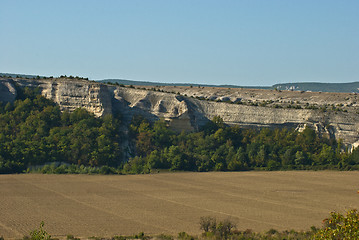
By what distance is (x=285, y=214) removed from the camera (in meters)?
27.3

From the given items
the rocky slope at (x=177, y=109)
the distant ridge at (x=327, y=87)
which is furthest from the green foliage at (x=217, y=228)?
the distant ridge at (x=327, y=87)

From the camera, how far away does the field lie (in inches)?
953

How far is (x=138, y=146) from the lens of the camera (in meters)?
45.6

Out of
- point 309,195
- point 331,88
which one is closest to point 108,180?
point 309,195

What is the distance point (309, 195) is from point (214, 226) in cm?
1231

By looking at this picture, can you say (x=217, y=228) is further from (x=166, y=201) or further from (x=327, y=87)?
(x=327, y=87)

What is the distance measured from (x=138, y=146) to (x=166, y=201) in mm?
15659

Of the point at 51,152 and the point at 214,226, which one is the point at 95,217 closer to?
the point at 214,226

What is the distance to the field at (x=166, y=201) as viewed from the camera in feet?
79.5

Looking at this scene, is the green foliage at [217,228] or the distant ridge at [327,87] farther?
the distant ridge at [327,87]

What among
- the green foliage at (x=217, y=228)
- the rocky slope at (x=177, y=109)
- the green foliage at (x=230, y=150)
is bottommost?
the green foliage at (x=217, y=228)

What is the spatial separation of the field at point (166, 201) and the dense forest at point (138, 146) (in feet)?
7.20

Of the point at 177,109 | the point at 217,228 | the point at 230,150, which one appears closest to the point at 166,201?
the point at 217,228

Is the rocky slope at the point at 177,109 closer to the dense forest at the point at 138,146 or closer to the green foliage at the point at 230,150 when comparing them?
the dense forest at the point at 138,146
